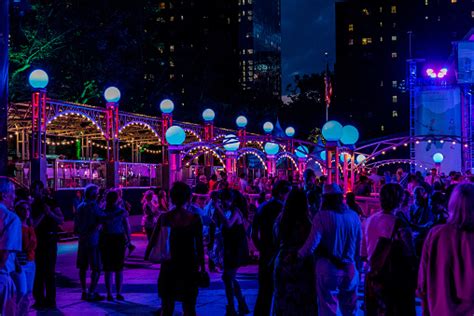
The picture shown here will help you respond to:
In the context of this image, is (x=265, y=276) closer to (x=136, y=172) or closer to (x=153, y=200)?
(x=153, y=200)

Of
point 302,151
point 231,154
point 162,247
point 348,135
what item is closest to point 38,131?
point 231,154

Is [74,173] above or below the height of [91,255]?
above

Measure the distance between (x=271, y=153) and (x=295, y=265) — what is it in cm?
1928

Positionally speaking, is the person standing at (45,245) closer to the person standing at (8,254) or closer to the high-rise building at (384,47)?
the person standing at (8,254)

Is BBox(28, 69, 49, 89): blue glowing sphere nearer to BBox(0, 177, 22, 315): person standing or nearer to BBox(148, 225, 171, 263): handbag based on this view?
BBox(148, 225, 171, 263): handbag

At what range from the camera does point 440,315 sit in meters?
3.25

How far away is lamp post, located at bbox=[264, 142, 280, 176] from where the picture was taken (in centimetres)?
2409

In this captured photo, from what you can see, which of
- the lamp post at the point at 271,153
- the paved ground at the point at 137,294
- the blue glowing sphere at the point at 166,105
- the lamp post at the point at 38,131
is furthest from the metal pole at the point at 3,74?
the lamp post at the point at 271,153

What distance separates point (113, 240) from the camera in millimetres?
8047

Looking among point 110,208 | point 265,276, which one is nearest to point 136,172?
point 110,208

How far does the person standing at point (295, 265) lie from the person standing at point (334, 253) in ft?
0.54

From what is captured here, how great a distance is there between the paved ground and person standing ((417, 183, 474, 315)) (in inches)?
164

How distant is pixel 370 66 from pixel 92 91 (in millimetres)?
64765

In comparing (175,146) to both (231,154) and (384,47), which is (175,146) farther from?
(384,47)
